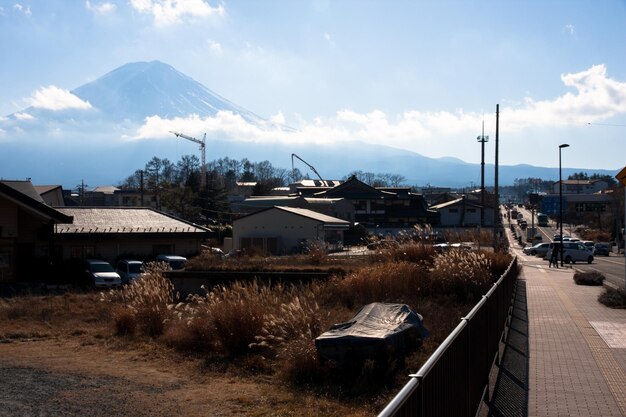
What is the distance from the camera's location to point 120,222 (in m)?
41.8

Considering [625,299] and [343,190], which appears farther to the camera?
[343,190]

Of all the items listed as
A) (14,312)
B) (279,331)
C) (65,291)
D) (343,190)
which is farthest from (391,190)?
(279,331)

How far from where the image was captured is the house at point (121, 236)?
3906 cm

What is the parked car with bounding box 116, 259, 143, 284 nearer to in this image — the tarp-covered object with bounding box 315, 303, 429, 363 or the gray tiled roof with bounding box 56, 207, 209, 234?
the gray tiled roof with bounding box 56, 207, 209, 234

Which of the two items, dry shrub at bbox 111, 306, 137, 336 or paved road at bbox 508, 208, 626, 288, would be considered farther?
paved road at bbox 508, 208, 626, 288

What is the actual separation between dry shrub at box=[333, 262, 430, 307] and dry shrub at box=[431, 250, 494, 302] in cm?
43

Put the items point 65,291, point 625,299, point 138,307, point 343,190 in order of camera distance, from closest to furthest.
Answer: point 138,307 < point 625,299 < point 65,291 < point 343,190

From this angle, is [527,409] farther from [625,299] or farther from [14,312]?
[14,312]

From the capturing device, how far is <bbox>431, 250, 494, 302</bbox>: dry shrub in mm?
18922

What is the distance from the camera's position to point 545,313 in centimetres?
1928

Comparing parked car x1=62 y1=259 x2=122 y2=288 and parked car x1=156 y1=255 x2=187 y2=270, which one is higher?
parked car x1=156 y1=255 x2=187 y2=270

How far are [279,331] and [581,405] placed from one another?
642cm

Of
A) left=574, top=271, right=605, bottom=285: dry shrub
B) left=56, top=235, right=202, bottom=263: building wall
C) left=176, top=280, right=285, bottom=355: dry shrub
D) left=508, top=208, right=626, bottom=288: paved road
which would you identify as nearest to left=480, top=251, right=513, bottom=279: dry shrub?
left=508, top=208, right=626, bottom=288: paved road

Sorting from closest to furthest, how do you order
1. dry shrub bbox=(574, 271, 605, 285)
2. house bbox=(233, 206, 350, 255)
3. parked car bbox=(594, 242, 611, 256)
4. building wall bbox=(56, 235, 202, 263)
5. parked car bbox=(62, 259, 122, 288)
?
dry shrub bbox=(574, 271, 605, 285) → parked car bbox=(62, 259, 122, 288) → building wall bbox=(56, 235, 202, 263) → house bbox=(233, 206, 350, 255) → parked car bbox=(594, 242, 611, 256)
